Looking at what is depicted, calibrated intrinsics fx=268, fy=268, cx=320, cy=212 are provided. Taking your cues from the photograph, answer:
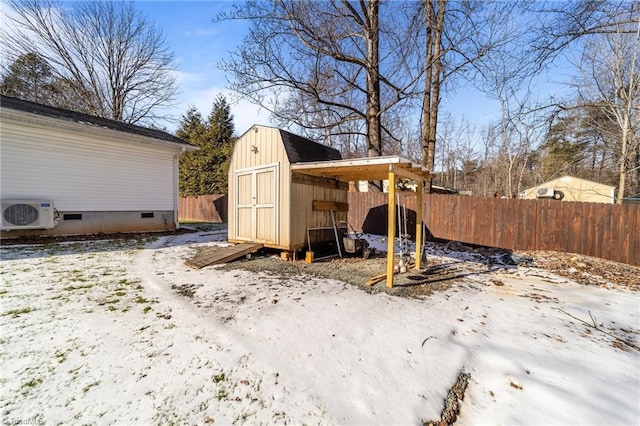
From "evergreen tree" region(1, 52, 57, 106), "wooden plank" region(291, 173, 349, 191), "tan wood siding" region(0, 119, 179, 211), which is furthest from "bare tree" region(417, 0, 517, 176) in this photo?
"evergreen tree" region(1, 52, 57, 106)

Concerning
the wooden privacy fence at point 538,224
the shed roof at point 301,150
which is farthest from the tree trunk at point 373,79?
the wooden privacy fence at point 538,224

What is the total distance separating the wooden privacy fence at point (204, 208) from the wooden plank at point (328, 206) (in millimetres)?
11797

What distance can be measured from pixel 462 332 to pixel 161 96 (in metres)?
21.9

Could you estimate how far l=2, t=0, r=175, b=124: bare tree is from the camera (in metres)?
13.9

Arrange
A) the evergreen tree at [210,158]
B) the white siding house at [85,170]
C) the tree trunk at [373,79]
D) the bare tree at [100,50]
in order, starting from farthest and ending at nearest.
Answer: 1. the evergreen tree at [210,158]
2. the bare tree at [100,50]
3. the tree trunk at [373,79]
4. the white siding house at [85,170]

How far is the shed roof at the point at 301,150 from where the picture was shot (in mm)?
6019

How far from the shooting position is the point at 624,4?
600cm

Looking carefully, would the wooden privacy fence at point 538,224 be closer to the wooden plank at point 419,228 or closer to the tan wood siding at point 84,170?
the wooden plank at point 419,228

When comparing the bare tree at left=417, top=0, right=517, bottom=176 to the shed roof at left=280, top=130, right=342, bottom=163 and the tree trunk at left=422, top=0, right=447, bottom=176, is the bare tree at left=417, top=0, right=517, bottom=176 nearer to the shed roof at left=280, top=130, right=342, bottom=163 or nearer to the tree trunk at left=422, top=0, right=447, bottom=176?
the tree trunk at left=422, top=0, right=447, bottom=176

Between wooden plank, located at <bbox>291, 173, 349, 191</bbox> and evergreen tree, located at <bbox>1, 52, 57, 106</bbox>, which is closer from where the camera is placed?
wooden plank, located at <bbox>291, 173, 349, 191</bbox>

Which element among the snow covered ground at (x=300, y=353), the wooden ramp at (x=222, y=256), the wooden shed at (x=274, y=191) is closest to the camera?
the snow covered ground at (x=300, y=353)

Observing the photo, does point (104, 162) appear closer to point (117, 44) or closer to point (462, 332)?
point (462, 332)

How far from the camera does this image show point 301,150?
253 inches

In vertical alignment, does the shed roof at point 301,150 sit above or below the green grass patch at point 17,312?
above
